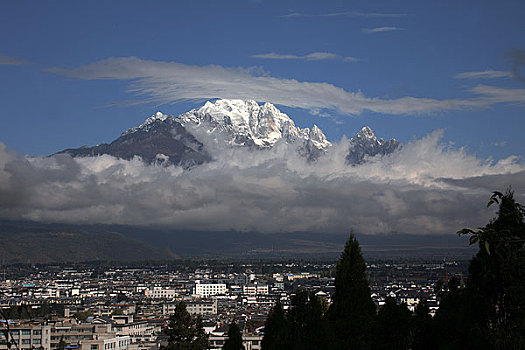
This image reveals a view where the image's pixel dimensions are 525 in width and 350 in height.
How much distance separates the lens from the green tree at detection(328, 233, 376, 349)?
35188mm

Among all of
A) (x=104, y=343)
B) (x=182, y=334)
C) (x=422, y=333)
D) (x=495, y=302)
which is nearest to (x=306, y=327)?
(x=422, y=333)

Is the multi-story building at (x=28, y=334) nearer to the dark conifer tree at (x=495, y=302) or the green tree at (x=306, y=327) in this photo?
the green tree at (x=306, y=327)

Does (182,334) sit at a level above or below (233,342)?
below

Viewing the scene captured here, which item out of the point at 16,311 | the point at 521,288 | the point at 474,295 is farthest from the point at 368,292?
the point at 16,311

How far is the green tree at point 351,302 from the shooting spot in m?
35.2

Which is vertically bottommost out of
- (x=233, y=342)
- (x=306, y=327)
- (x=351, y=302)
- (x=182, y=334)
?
(x=182, y=334)

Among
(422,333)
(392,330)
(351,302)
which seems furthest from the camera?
(351,302)

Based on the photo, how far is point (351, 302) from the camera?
37281 mm

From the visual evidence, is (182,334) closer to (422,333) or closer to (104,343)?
(422,333)

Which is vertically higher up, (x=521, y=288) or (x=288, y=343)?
(x=521, y=288)

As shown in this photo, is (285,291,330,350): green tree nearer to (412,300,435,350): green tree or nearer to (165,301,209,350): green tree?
(412,300,435,350): green tree

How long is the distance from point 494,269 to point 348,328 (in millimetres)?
16817

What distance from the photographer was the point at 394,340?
31.8 meters

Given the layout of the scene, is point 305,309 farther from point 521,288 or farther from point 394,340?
point 521,288
